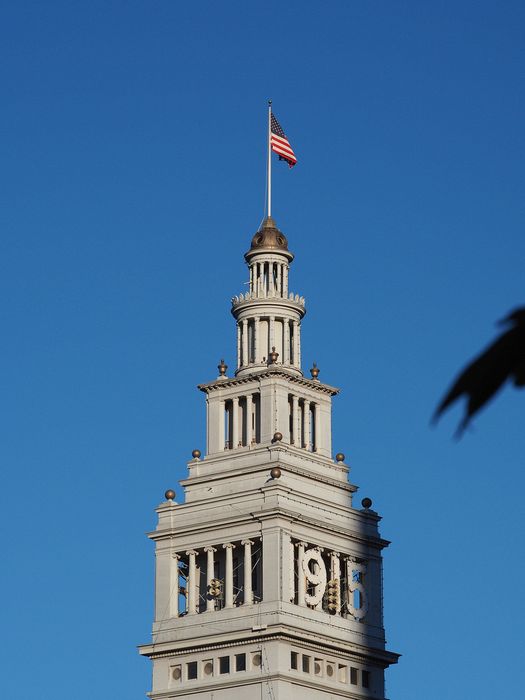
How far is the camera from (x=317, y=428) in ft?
306

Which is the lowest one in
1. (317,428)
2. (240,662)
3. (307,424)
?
(240,662)

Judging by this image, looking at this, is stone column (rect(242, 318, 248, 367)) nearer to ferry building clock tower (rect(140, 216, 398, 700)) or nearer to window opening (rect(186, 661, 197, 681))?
ferry building clock tower (rect(140, 216, 398, 700))

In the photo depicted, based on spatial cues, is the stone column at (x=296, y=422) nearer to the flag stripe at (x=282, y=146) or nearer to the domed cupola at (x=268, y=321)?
the domed cupola at (x=268, y=321)

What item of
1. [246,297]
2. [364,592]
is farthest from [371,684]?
[246,297]

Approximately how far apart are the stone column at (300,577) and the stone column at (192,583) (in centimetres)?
636

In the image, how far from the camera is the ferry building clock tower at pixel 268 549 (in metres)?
85.1

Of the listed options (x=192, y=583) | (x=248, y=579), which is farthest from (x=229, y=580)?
(x=192, y=583)

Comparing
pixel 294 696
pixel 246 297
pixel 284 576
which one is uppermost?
pixel 246 297

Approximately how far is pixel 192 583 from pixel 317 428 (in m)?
12.1

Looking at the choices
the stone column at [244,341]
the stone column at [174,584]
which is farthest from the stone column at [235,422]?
the stone column at [174,584]

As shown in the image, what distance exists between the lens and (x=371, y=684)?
8981cm

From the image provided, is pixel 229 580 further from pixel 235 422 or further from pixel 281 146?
pixel 281 146

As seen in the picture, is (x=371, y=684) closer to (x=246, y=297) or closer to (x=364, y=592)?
(x=364, y=592)

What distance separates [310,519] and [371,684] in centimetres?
1070
